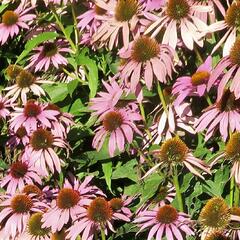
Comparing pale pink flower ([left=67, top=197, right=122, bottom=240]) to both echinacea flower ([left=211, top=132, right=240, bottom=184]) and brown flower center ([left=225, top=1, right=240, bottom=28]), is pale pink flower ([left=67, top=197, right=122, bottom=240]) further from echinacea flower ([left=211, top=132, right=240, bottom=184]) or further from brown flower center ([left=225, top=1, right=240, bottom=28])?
brown flower center ([left=225, top=1, right=240, bottom=28])

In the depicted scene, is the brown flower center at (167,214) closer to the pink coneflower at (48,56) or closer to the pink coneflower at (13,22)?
the pink coneflower at (48,56)

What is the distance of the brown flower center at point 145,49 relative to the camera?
2.17m

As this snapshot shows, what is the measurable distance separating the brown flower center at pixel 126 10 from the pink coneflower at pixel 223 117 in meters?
0.44

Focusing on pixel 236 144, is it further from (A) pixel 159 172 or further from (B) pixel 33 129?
(B) pixel 33 129

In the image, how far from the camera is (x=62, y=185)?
259 cm

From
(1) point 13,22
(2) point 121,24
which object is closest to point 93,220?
(2) point 121,24

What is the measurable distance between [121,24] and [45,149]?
546 mm

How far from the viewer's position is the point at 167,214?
2.15m

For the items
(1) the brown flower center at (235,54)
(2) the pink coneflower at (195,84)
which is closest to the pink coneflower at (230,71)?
(1) the brown flower center at (235,54)

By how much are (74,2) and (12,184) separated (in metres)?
0.74

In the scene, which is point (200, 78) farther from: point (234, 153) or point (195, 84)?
point (234, 153)

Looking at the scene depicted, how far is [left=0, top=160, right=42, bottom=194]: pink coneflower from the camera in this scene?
8.55ft

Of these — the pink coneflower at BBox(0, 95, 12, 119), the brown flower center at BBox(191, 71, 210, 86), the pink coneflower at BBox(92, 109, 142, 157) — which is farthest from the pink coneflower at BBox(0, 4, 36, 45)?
the brown flower center at BBox(191, 71, 210, 86)

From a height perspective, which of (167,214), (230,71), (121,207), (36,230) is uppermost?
(230,71)
